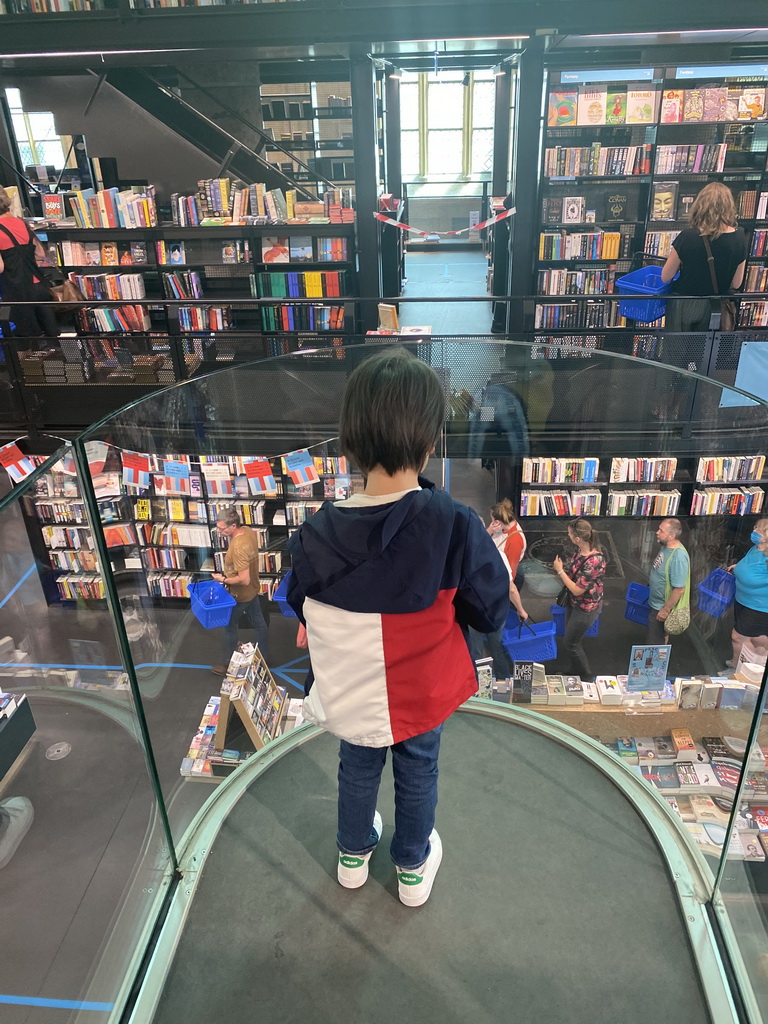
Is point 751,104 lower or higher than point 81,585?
higher

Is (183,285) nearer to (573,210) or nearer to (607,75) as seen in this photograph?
(573,210)

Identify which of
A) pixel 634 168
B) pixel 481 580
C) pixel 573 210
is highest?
pixel 634 168

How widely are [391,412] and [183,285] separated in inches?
219

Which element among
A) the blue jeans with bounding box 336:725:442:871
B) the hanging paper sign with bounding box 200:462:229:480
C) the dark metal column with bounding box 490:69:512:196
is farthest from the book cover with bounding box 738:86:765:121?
the blue jeans with bounding box 336:725:442:871

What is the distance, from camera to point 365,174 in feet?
18.2

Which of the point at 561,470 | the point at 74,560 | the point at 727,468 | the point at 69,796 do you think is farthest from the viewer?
the point at 561,470

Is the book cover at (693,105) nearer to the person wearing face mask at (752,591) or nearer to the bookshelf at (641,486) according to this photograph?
the bookshelf at (641,486)

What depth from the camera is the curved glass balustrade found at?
1.29 metres

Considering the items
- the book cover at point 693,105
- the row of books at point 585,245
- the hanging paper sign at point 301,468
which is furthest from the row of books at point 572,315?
the hanging paper sign at point 301,468

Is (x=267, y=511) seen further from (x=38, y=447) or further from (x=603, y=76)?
(x=603, y=76)

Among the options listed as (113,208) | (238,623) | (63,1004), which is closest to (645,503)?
(238,623)

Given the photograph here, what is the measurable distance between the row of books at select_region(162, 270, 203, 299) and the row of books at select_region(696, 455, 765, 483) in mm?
4853

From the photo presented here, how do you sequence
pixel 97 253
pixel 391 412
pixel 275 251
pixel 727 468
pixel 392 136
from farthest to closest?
pixel 392 136 < pixel 97 253 < pixel 275 251 < pixel 727 468 < pixel 391 412

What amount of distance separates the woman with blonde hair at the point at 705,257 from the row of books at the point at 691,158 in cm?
169
